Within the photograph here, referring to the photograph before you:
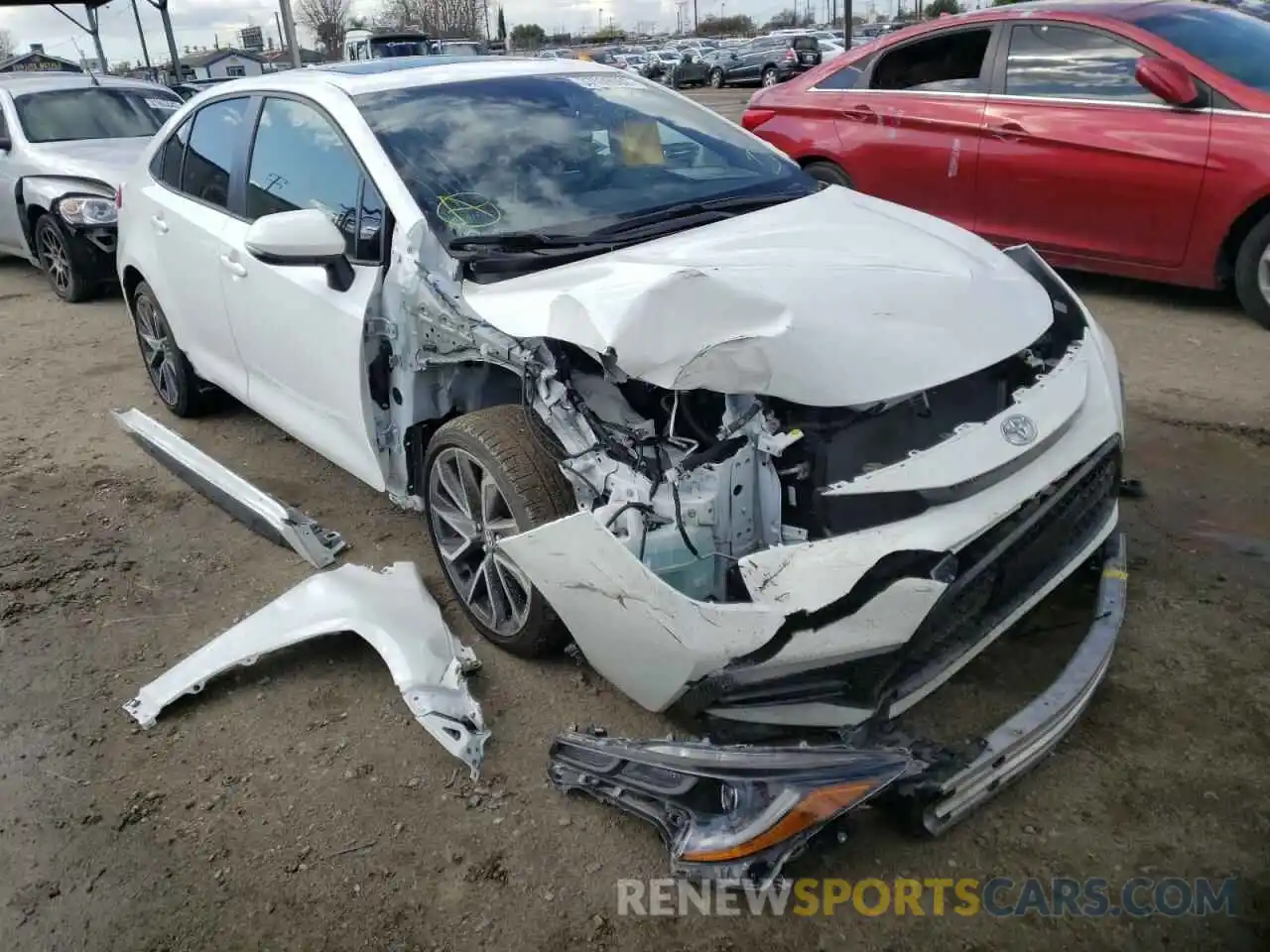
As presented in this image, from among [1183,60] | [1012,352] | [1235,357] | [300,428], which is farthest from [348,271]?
[1183,60]

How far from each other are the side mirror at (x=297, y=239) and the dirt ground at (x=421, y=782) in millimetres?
1134

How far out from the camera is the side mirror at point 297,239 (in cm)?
305

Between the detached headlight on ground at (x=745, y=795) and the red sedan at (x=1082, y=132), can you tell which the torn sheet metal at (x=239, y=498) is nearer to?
the detached headlight on ground at (x=745, y=795)

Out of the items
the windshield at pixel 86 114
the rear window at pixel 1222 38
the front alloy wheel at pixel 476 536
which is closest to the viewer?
the front alloy wheel at pixel 476 536

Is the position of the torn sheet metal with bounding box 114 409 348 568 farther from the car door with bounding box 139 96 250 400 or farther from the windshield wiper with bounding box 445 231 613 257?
the windshield wiper with bounding box 445 231 613 257

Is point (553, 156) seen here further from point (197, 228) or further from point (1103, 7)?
point (1103, 7)

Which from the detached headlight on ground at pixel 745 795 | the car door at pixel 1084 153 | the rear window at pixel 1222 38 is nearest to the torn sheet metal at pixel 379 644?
the detached headlight on ground at pixel 745 795

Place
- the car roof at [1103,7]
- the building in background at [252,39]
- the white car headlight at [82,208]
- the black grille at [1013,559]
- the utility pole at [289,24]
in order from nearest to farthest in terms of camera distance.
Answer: the black grille at [1013,559] → the car roof at [1103,7] → the white car headlight at [82,208] → the utility pole at [289,24] → the building in background at [252,39]

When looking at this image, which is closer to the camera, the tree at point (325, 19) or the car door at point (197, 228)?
the car door at point (197, 228)

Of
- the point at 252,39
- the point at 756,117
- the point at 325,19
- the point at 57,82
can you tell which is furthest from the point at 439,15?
the point at 756,117

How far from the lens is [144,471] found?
182 inches

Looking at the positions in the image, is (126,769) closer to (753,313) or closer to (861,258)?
(753,313)

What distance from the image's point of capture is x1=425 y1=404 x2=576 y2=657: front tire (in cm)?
272

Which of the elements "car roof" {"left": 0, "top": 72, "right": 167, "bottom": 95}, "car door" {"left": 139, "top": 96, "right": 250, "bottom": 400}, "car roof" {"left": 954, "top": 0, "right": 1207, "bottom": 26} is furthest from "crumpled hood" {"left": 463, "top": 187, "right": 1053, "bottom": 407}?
"car roof" {"left": 0, "top": 72, "right": 167, "bottom": 95}
